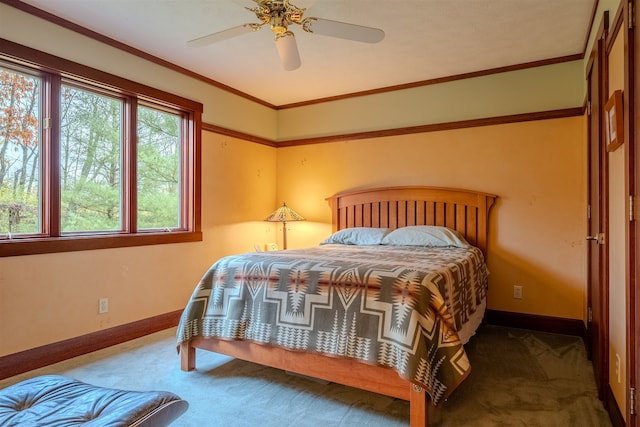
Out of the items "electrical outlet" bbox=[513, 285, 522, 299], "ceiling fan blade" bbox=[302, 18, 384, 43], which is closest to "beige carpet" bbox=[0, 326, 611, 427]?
"electrical outlet" bbox=[513, 285, 522, 299]

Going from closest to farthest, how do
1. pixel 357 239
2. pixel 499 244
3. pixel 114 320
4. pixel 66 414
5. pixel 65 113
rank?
1. pixel 66 414
2. pixel 65 113
3. pixel 114 320
4. pixel 499 244
5. pixel 357 239

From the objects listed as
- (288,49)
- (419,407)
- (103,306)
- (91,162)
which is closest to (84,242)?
(103,306)

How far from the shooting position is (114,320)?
304 centimetres

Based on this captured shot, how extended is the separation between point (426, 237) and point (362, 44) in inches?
71.4

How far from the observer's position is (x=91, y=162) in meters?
3.02

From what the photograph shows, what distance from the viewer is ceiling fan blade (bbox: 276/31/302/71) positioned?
2324 mm

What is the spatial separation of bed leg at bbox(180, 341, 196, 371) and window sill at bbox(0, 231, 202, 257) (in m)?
1.14

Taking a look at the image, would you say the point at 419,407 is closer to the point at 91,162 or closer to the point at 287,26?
the point at 287,26

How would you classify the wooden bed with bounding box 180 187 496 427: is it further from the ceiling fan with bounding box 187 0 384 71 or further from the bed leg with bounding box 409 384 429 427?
the ceiling fan with bounding box 187 0 384 71

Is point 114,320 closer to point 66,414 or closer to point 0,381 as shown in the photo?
point 0,381

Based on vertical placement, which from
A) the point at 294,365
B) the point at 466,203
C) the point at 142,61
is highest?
the point at 142,61

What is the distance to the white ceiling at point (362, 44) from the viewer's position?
8.41 feet

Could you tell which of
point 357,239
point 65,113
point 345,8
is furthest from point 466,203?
point 65,113

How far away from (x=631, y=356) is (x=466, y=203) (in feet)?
7.55
